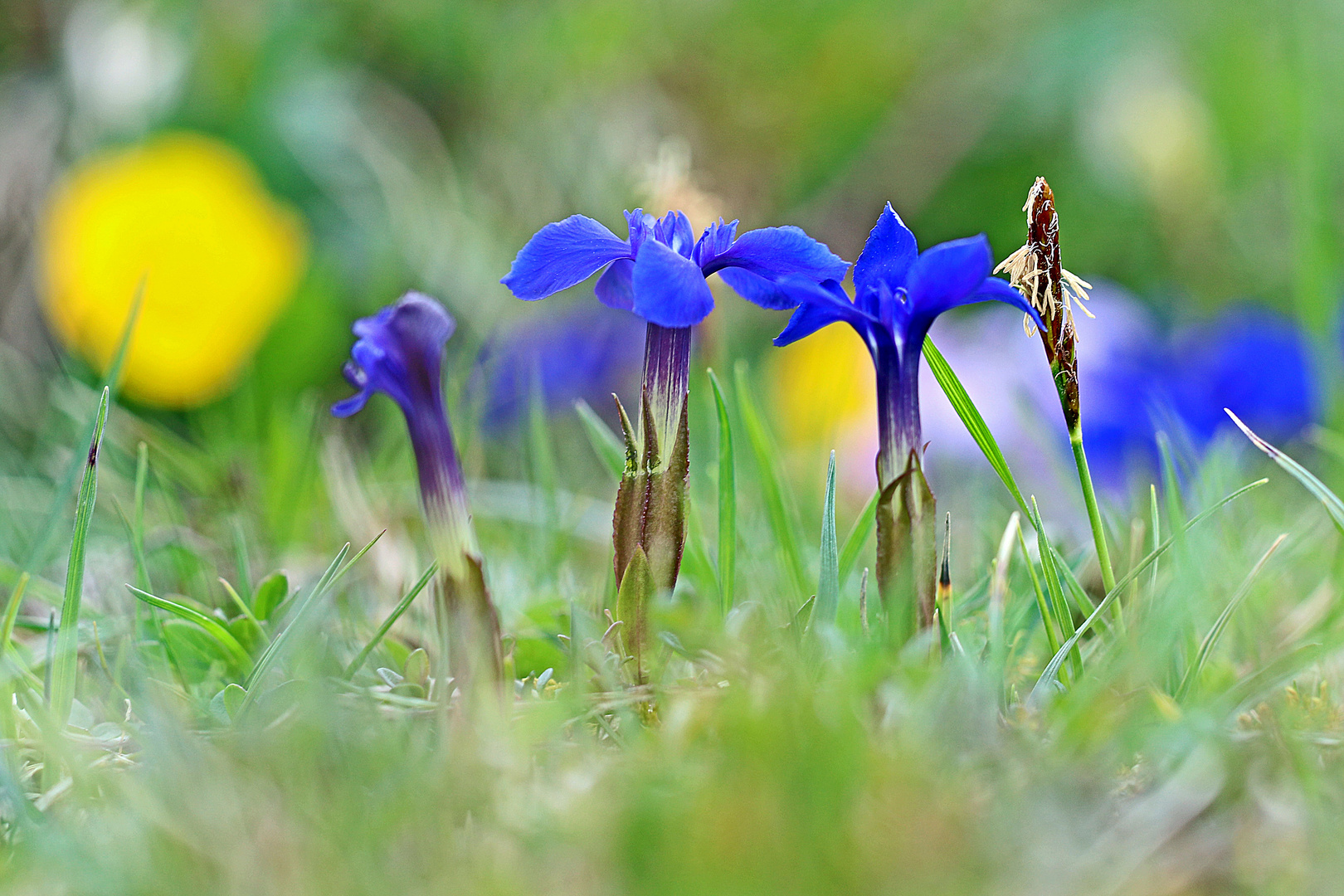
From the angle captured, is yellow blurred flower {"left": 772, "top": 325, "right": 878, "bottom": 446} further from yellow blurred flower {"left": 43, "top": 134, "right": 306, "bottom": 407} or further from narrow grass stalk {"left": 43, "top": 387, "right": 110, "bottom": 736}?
yellow blurred flower {"left": 43, "top": 134, "right": 306, "bottom": 407}

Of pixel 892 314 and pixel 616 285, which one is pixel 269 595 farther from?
pixel 892 314

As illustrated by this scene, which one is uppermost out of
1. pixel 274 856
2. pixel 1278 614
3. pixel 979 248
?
pixel 979 248

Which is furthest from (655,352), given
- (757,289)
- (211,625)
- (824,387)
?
(824,387)

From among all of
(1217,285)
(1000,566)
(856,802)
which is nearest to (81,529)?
(856,802)

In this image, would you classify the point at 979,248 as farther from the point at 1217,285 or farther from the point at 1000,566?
the point at 1217,285

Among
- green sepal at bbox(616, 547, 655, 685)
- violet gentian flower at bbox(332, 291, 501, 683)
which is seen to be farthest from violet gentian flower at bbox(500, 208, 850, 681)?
violet gentian flower at bbox(332, 291, 501, 683)
